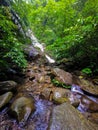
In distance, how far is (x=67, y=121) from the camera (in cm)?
244

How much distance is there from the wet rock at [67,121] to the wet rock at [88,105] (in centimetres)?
71

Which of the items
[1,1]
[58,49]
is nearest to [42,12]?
[1,1]

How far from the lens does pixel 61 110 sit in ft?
9.21

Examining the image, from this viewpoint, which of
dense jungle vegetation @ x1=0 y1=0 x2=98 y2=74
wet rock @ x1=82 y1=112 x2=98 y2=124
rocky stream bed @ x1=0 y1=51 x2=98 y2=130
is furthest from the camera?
dense jungle vegetation @ x1=0 y1=0 x2=98 y2=74

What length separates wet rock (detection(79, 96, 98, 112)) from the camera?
3.38 meters

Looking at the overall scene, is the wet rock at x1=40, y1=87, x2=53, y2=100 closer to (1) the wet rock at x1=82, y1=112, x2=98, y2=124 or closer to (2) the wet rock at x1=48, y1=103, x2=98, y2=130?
(2) the wet rock at x1=48, y1=103, x2=98, y2=130

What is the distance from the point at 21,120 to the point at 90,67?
4211mm

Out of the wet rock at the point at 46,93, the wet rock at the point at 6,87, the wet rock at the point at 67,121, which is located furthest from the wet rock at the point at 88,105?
the wet rock at the point at 6,87

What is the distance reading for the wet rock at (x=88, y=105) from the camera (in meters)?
3.38

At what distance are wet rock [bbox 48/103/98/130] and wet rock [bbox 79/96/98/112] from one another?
71 centimetres

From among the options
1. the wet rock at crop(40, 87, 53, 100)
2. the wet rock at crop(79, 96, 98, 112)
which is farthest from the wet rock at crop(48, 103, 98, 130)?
the wet rock at crop(40, 87, 53, 100)

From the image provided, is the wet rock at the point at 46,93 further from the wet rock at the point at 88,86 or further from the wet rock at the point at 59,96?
the wet rock at the point at 88,86

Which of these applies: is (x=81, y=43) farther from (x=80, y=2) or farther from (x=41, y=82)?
(x=80, y=2)

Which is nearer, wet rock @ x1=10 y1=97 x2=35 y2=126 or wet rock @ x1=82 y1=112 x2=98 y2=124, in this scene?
wet rock @ x1=10 y1=97 x2=35 y2=126
